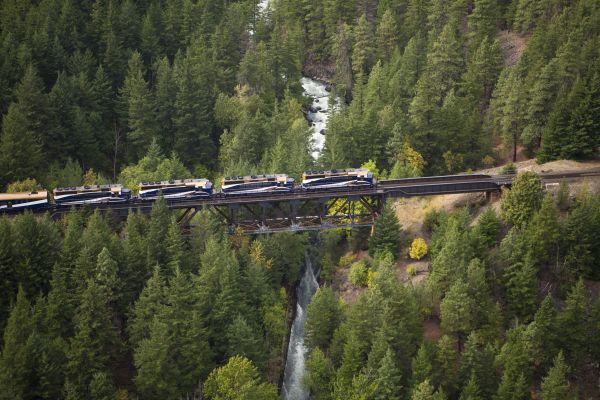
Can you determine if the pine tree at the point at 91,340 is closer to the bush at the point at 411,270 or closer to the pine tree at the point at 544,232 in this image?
the bush at the point at 411,270

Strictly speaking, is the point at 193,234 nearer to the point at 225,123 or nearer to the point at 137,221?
the point at 137,221

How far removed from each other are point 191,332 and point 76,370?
41.6 ft

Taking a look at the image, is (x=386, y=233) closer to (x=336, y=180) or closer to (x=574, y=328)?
(x=336, y=180)

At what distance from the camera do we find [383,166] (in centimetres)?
13550

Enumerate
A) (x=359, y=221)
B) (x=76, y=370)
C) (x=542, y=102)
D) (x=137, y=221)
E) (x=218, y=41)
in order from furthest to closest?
(x=218, y=41)
(x=542, y=102)
(x=359, y=221)
(x=137, y=221)
(x=76, y=370)

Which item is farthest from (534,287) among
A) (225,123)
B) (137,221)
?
(225,123)

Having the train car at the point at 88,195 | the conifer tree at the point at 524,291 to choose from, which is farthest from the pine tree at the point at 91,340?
the conifer tree at the point at 524,291

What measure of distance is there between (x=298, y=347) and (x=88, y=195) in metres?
34.2

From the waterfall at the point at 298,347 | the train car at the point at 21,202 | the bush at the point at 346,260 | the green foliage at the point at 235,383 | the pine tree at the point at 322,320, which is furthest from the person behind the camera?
the bush at the point at 346,260

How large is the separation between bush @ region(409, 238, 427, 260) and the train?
1051 centimetres

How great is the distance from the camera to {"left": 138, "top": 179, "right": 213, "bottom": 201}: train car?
Result: 4537 inches

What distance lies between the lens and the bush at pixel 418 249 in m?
113

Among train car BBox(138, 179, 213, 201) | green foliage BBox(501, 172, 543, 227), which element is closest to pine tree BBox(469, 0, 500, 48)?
green foliage BBox(501, 172, 543, 227)

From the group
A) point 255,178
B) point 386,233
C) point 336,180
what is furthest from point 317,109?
point 386,233
